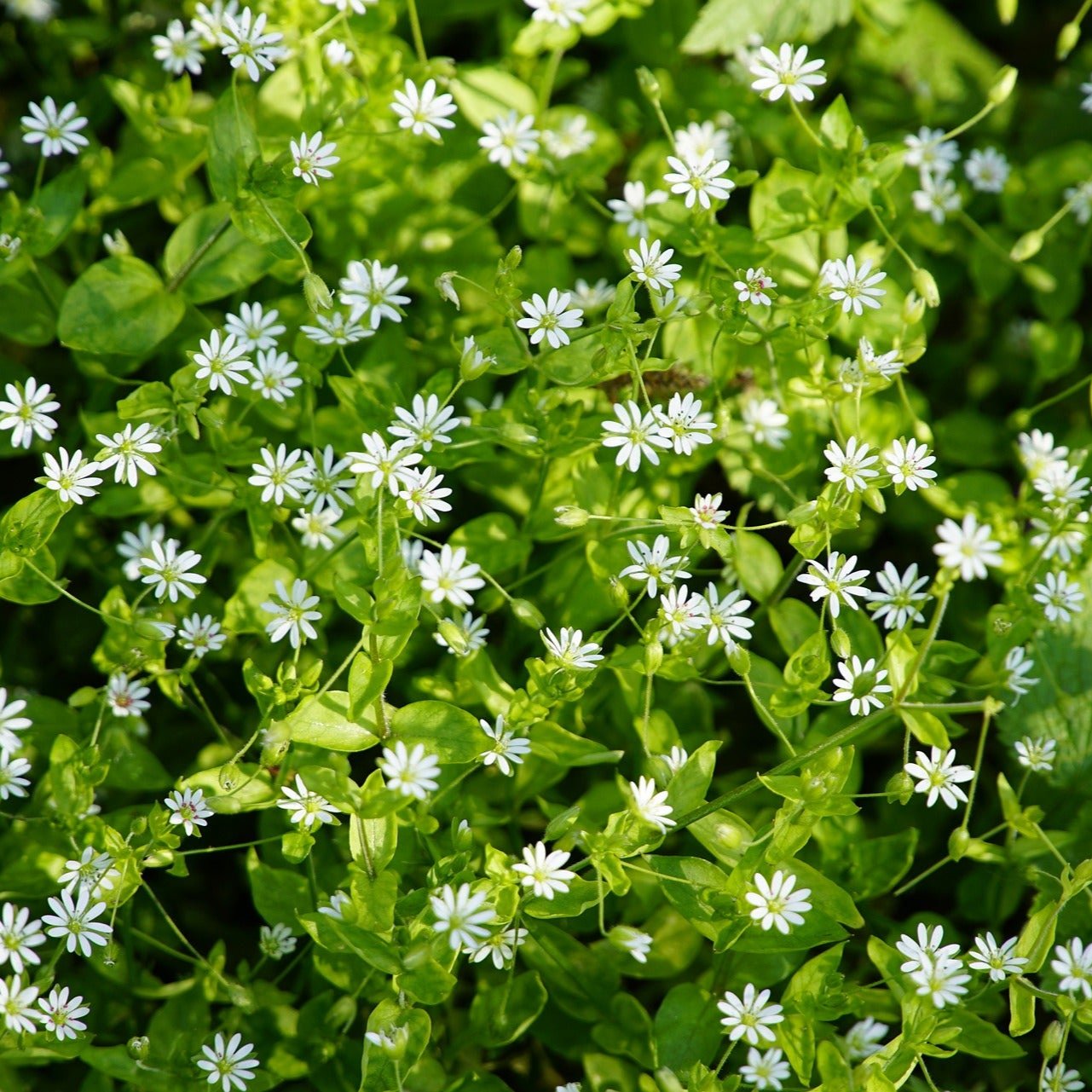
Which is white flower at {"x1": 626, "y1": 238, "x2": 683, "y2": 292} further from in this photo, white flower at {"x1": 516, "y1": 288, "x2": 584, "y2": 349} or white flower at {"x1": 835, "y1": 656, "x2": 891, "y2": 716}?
white flower at {"x1": 835, "y1": 656, "x2": 891, "y2": 716}

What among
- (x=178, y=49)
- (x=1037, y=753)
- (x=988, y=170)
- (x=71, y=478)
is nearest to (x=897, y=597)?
(x=1037, y=753)

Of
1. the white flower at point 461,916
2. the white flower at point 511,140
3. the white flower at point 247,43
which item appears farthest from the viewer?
the white flower at point 511,140

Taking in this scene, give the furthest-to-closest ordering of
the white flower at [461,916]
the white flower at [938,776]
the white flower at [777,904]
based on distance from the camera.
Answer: the white flower at [938,776] → the white flower at [777,904] → the white flower at [461,916]

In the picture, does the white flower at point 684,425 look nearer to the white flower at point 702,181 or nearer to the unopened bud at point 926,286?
the white flower at point 702,181

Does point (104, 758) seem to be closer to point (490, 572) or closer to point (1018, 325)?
point (490, 572)

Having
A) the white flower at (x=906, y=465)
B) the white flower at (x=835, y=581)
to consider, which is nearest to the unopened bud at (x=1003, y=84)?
the white flower at (x=906, y=465)

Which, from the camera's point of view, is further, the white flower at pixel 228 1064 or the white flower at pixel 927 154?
the white flower at pixel 927 154
